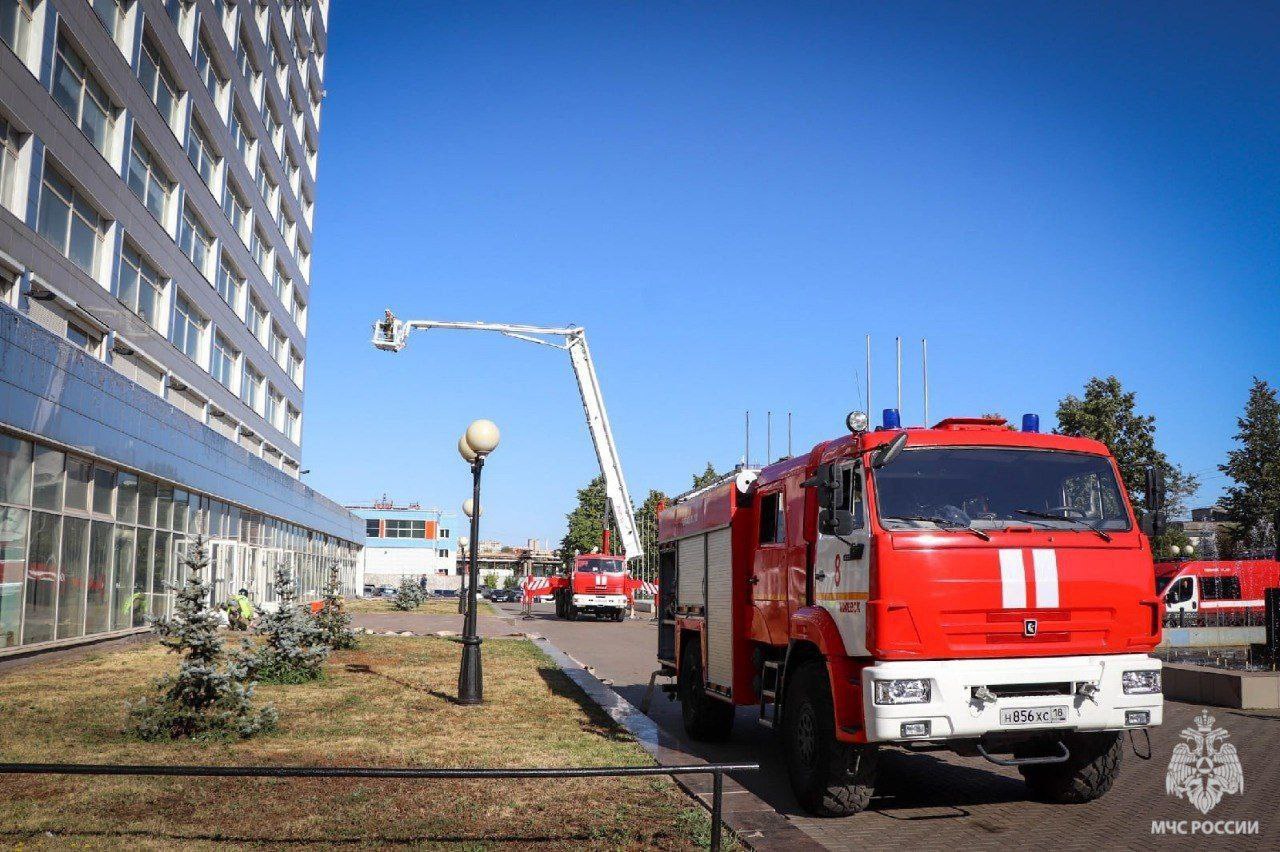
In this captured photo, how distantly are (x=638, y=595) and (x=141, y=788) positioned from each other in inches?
1469

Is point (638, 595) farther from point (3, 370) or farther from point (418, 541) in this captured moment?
point (418, 541)

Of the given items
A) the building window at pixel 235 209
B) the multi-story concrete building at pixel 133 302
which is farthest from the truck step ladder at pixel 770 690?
the building window at pixel 235 209

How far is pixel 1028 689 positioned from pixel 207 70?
3437 centimetres

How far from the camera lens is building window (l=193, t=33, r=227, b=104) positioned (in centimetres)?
3192

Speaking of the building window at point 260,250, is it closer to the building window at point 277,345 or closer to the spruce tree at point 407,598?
the building window at point 277,345

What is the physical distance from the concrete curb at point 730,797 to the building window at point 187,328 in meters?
23.2

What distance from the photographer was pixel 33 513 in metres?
16.3

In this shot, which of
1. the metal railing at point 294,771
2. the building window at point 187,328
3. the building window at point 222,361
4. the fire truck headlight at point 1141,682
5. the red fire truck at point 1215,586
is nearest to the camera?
the metal railing at point 294,771

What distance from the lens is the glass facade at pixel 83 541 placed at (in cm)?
1566

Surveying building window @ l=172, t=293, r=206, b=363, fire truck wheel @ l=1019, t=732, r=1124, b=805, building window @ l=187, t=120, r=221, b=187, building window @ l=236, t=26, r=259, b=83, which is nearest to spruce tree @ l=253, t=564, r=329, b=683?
fire truck wheel @ l=1019, t=732, r=1124, b=805

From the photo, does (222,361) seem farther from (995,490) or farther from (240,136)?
(995,490)

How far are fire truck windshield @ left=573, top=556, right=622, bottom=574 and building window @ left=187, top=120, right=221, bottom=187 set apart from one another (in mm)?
18647

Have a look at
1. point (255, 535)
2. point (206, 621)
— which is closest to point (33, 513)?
point (206, 621)

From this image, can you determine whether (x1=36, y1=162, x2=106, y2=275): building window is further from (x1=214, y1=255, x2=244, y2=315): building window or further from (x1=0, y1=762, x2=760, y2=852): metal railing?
(x1=0, y1=762, x2=760, y2=852): metal railing
